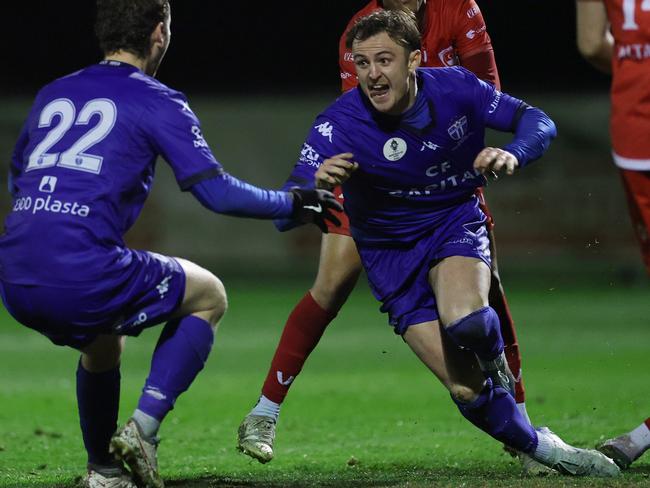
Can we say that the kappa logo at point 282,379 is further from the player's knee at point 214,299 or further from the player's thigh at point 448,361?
the player's knee at point 214,299

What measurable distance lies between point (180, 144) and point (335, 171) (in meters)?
0.73

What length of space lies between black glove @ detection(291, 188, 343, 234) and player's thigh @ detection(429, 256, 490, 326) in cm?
72

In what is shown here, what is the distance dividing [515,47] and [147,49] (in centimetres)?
2114

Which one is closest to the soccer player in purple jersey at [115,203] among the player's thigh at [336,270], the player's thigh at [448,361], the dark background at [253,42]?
the player's thigh at [448,361]

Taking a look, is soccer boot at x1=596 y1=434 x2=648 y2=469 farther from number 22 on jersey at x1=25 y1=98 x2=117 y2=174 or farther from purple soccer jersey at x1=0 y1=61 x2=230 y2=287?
number 22 on jersey at x1=25 y1=98 x2=117 y2=174

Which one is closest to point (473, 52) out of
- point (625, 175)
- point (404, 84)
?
point (404, 84)

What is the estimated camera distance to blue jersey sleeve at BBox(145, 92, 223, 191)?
177 inches

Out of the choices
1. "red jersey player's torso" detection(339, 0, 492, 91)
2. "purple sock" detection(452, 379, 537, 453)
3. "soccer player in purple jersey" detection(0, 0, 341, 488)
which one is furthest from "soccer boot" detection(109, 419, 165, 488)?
"red jersey player's torso" detection(339, 0, 492, 91)

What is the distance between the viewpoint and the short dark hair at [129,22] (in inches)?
182

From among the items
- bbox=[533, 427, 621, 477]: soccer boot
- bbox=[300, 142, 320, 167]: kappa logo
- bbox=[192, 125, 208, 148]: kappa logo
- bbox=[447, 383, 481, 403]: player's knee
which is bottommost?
bbox=[533, 427, 621, 477]: soccer boot

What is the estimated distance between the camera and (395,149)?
5.41 metres

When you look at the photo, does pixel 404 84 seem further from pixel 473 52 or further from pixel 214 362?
pixel 214 362

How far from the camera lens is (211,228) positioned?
832 inches

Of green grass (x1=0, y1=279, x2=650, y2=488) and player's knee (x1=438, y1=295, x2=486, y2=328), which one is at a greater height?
player's knee (x1=438, y1=295, x2=486, y2=328)
